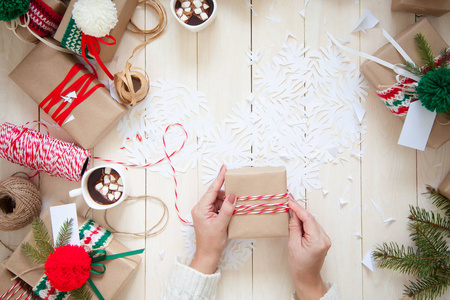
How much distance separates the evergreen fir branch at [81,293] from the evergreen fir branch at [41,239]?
13 cm

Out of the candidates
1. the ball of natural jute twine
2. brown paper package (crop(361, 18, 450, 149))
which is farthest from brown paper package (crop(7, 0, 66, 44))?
brown paper package (crop(361, 18, 450, 149))

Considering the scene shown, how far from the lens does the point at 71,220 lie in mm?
1024

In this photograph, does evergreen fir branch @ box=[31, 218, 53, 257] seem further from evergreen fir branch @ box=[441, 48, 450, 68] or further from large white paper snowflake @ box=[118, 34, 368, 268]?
evergreen fir branch @ box=[441, 48, 450, 68]

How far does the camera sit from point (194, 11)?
101 cm

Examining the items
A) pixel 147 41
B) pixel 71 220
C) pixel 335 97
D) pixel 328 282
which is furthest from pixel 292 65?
pixel 71 220

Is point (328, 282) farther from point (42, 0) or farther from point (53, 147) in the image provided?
point (42, 0)

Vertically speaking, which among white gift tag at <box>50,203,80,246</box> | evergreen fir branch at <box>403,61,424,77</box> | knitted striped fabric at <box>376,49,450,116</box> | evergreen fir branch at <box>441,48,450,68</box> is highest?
evergreen fir branch at <box>441,48,450,68</box>

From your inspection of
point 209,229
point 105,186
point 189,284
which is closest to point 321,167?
point 209,229

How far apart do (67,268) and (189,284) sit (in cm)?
34

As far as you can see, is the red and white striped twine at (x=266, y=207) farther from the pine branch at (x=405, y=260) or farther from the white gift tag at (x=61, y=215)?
the white gift tag at (x=61, y=215)

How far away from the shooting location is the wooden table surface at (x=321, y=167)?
3.53 ft

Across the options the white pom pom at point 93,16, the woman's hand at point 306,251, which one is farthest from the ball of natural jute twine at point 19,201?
the woman's hand at point 306,251

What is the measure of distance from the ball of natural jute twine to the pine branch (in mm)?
1051

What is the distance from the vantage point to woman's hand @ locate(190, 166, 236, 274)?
0.99m
